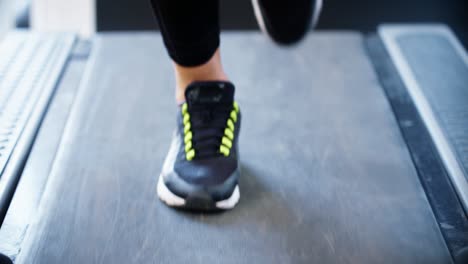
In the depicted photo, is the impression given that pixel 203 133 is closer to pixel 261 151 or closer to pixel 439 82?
pixel 261 151

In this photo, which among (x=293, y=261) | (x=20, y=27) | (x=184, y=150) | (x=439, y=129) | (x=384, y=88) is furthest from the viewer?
(x=20, y=27)

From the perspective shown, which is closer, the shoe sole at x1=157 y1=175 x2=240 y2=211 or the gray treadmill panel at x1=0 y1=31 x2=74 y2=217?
the shoe sole at x1=157 y1=175 x2=240 y2=211

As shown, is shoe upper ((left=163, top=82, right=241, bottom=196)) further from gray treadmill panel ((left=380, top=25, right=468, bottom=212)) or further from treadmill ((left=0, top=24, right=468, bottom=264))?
gray treadmill panel ((left=380, top=25, right=468, bottom=212))

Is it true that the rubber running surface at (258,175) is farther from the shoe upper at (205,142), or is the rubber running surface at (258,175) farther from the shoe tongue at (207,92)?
the shoe tongue at (207,92)

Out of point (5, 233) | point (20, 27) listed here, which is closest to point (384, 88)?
point (5, 233)

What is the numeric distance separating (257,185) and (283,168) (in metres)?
0.08

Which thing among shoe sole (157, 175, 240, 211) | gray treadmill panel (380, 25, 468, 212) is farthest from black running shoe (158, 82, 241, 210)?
gray treadmill panel (380, 25, 468, 212)

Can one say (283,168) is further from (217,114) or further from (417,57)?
(417,57)

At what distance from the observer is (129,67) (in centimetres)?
142

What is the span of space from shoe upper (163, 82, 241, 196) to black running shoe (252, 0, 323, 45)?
232 mm

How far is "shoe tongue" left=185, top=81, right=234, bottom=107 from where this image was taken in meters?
1.01

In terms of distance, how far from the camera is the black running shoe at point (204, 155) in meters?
0.96

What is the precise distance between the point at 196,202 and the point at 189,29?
33cm

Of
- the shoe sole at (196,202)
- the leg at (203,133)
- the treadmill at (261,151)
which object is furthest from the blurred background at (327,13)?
the shoe sole at (196,202)
